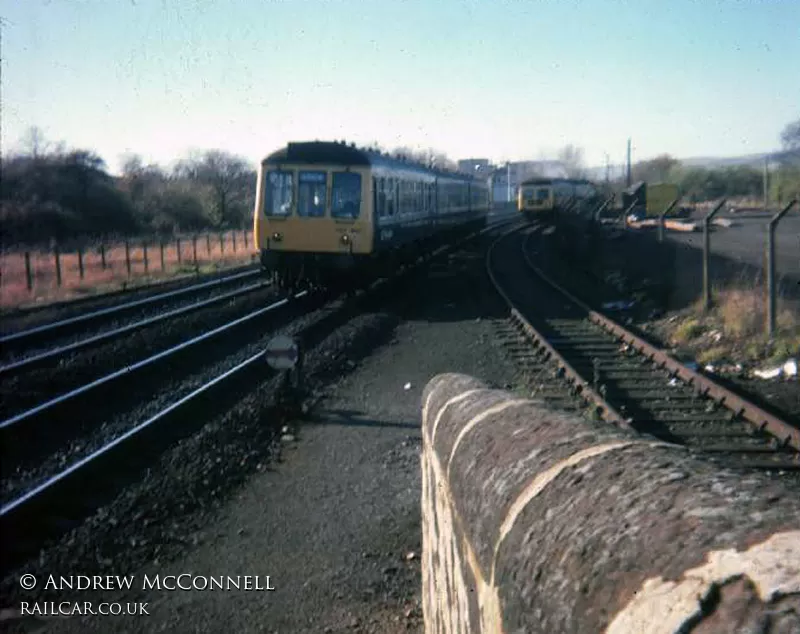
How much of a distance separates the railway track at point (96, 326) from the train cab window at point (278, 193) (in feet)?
6.81

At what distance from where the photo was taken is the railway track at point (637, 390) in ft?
25.1

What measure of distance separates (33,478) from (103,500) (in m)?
0.62

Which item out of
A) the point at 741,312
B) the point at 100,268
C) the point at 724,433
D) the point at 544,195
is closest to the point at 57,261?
the point at 100,268

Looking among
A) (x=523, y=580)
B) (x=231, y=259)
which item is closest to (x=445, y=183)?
(x=231, y=259)

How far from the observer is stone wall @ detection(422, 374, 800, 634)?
1.27 m

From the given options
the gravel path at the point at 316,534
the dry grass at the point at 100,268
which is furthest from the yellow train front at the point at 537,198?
the gravel path at the point at 316,534

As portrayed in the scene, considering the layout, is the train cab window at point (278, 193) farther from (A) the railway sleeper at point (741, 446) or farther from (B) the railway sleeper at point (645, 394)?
(A) the railway sleeper at point (741, 446)

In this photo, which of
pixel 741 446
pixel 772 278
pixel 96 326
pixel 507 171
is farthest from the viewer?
pixel 507 171

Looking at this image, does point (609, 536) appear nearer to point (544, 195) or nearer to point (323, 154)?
point (323, 154)

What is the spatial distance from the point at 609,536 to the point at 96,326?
13.9 metres

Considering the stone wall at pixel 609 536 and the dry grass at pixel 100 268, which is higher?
the stone wall at pixel 609 536

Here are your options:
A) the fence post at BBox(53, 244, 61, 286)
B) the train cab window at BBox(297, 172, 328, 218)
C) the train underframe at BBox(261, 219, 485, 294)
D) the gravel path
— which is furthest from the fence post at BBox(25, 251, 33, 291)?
the train cab window at BBox(297, 172, 328, 218)

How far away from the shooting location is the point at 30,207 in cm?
709

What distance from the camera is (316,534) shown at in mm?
6113
